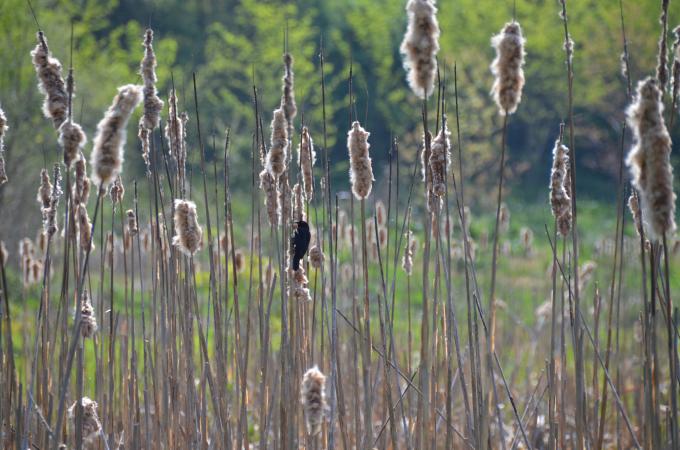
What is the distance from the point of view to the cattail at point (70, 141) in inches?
72.5

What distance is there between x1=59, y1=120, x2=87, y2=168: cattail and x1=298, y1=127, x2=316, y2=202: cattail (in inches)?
30.4

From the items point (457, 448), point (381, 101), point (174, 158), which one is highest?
point (381, 101)

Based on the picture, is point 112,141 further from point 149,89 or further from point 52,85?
point 149,89


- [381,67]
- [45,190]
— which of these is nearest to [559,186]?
[45,190]

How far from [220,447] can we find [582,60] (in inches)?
951

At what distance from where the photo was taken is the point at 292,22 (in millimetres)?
20797

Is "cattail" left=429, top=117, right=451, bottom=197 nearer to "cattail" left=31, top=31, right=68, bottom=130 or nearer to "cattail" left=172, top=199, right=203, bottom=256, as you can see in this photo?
"cattail" left=172, top=199, right=203, bottom=256

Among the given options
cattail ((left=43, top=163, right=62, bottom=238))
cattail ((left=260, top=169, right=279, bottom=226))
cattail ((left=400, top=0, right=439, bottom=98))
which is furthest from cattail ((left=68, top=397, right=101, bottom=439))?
cattail ((left=400, top=0, right=439, bottom=98))

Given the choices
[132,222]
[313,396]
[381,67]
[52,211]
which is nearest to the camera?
[313,396]

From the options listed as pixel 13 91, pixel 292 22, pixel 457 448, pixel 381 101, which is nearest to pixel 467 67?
pixel 381 101

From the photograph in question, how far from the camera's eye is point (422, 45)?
186cm

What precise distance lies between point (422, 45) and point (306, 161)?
767 mm

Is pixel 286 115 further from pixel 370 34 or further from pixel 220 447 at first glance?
pixel 370 34

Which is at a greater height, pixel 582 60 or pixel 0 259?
pixel 582 60
